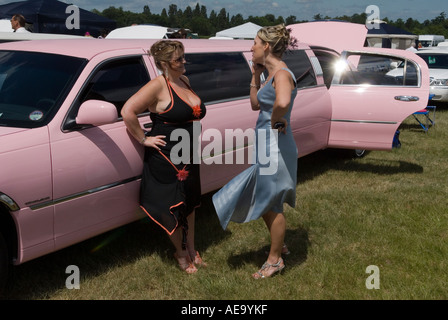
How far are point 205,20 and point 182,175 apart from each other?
136407mm

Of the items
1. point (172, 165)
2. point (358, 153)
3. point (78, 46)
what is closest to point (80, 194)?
point (172, 165)

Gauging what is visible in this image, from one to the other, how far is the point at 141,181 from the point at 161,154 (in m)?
0.33

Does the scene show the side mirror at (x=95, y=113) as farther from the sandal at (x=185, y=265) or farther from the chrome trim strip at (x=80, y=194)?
the sandal at (x=185, y=265)

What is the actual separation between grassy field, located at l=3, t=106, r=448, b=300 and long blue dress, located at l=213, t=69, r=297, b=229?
0.59 m

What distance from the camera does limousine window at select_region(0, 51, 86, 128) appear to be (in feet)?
11.4

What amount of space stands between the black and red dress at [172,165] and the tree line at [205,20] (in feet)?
210

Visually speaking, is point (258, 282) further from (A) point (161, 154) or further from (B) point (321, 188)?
(B) point (321, 188)

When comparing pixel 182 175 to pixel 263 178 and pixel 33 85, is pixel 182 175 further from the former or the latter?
pixel 33 85

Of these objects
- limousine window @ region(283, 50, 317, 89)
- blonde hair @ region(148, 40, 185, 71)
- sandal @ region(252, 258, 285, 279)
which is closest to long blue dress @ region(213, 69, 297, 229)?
sandal @ region(252, 258, 285, 279)

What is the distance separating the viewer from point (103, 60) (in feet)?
12.6

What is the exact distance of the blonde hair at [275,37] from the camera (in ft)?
11.6

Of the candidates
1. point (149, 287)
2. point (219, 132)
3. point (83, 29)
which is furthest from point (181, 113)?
point (83, 29)

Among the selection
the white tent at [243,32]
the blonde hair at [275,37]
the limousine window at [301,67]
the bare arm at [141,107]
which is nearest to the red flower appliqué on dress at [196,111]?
the bare arm at [141,107]

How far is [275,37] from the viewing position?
11.5 ft
